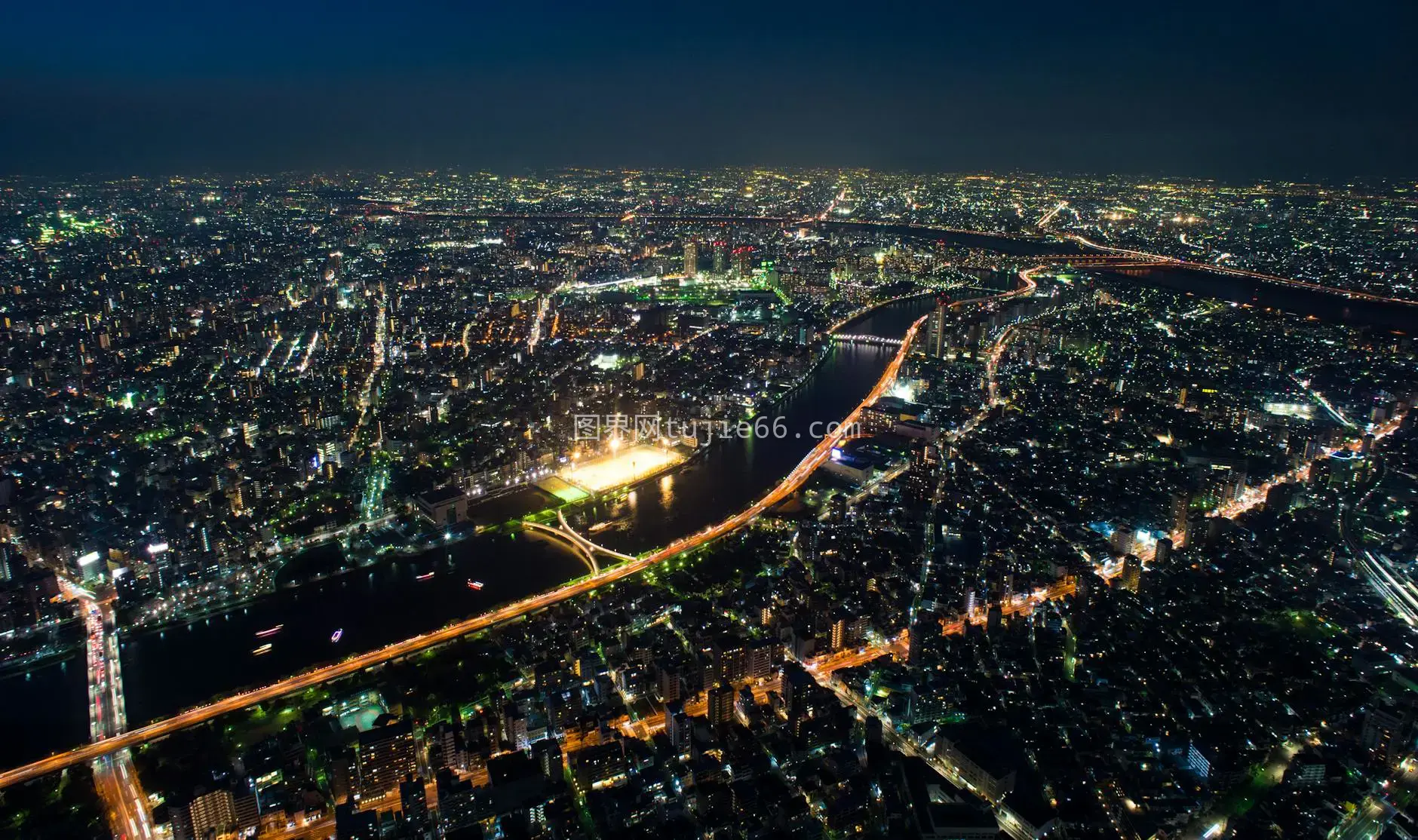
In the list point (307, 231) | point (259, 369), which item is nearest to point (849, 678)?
point (259, 369)

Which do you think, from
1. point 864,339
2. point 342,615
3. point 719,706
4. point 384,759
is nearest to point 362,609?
point 342,615

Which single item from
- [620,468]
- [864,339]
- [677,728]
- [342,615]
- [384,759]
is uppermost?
[864,339]

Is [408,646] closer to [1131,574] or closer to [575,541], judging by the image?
[575,541]

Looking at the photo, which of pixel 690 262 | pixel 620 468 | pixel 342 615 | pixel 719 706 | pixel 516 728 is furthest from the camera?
pixel 690 262

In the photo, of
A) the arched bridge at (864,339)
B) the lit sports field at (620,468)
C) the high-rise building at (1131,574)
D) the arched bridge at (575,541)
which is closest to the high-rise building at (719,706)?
the arched bridge at (575,541)

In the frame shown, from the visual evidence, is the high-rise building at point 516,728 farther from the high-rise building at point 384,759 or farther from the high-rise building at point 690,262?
the high-rise building at point 690,262

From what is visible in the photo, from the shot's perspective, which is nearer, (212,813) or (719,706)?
(212,813)

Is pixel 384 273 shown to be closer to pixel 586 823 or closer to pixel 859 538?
pixel 859 538

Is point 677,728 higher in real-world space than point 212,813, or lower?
higher

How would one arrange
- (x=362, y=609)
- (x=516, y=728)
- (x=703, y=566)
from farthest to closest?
(x=703, y=566)
(x=362, y=609)
(x=516, y=728)
